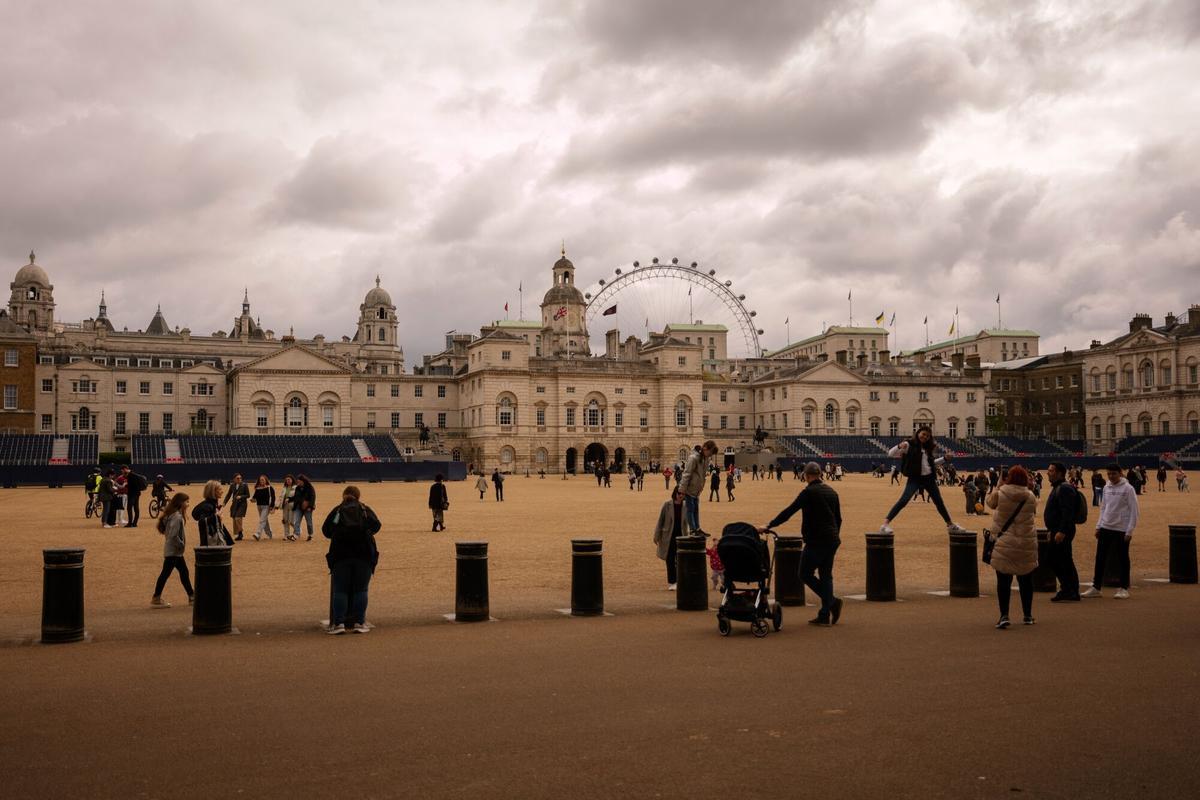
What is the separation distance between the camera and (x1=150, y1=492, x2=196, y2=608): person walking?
48.2 ft

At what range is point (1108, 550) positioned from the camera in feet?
51.1

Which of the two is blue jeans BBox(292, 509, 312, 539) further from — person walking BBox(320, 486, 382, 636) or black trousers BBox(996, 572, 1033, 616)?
black trousers BBox(996, 572, 1033, 616)

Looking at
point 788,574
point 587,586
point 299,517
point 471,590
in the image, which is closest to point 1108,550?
point 788,574

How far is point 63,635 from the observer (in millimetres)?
11625

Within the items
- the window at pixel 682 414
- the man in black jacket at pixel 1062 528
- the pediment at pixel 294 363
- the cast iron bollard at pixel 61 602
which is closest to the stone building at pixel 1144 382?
the window at pixel 682 414

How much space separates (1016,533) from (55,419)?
9606 cm

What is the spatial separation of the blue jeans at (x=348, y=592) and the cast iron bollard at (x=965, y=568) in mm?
8660

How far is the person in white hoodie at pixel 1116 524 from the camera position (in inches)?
600

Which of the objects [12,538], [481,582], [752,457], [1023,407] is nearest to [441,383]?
[752,457]

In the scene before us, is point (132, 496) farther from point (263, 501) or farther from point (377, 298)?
point (377, 298)

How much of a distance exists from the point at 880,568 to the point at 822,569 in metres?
2.59

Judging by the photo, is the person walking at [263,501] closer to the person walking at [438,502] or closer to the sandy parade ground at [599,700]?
the person walking at [438,502]

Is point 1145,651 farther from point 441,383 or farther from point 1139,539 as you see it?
point 441,383

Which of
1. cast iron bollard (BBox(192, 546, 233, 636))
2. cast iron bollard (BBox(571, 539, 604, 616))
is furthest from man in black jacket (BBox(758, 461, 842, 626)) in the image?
cast iron bollard (BBox(192, 546, 233, 636))
